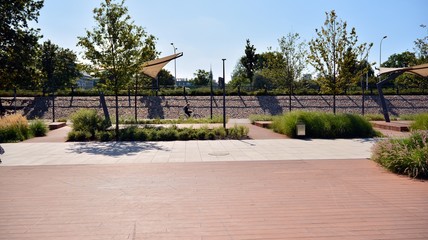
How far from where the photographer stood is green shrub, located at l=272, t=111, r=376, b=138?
1393cm

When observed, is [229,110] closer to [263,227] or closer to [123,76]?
[123,76]

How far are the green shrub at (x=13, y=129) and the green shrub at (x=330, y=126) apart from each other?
11.6 m

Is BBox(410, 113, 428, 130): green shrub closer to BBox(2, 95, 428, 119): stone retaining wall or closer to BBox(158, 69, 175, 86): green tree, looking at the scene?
BBox(2, 95, 428, 119): stone retaining wall

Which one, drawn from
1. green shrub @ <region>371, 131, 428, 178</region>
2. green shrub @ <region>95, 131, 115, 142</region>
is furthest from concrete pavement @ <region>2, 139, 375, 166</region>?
green shrub @ <region>371, 131, 428, 178</region>

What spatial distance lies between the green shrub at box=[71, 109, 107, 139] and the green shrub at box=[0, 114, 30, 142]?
2.13 metres

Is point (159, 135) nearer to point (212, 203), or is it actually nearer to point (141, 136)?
point (141, 136)

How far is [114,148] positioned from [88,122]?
4068 mm

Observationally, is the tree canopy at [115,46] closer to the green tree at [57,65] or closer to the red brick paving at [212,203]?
the red brick paving at [212,203]

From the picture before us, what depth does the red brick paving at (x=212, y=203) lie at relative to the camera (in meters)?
4.04

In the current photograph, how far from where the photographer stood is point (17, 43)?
65.1 ft

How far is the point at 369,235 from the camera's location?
12.6ft

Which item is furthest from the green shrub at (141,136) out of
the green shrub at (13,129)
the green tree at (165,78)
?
the green tree at (165,78)

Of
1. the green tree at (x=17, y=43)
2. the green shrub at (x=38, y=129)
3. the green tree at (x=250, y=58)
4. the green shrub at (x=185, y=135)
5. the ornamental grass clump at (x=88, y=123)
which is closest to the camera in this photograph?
the green shrub at (x=185, y=135)

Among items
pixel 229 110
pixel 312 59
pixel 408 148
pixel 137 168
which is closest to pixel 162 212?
pixel 137 168
